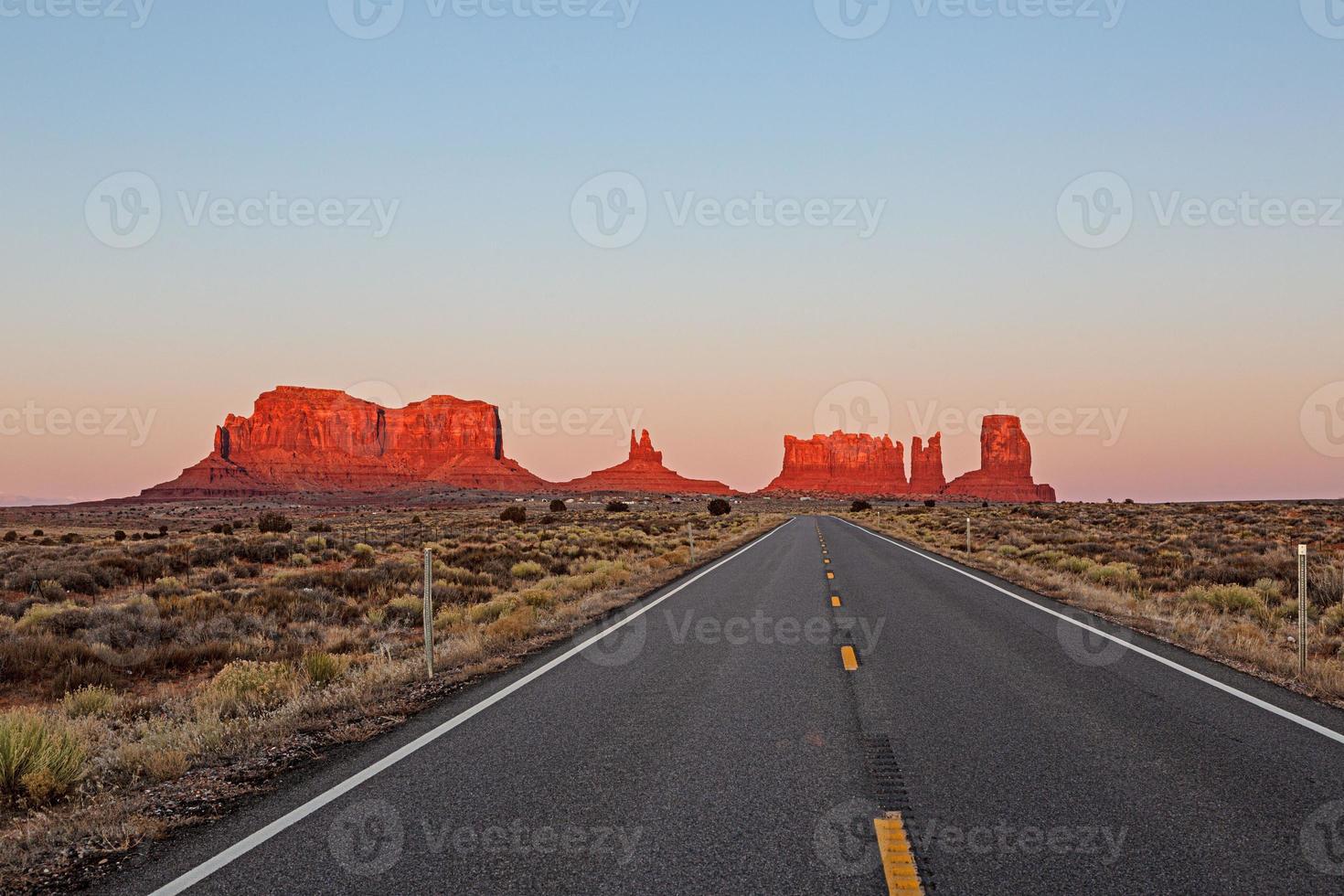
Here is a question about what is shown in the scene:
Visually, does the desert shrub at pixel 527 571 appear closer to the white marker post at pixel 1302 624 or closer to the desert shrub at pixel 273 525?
the white marker post at pixel 1302 624

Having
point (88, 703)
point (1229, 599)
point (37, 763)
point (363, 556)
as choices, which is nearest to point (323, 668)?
point (88, 703)

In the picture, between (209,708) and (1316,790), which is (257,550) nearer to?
(209,708)

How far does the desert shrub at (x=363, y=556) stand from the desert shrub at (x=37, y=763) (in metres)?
20.4

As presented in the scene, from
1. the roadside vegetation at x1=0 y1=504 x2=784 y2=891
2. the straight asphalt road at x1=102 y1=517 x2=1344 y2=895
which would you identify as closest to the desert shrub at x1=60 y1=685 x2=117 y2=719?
the roadside vegetation at x1=0 y1=504 x2=784 y2=891

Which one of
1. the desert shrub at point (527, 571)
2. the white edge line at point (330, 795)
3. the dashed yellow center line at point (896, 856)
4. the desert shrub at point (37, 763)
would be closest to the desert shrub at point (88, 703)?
the desert shrub at point (37, 763)

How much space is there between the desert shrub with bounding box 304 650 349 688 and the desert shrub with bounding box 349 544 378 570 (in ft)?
Answer: 56.4

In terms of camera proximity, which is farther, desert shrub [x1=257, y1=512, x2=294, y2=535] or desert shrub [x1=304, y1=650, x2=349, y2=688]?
desert shrub [x1=257, y1=512, x2=294, y2=535]

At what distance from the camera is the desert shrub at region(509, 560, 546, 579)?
23172mm

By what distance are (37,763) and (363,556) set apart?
2498 centimetres

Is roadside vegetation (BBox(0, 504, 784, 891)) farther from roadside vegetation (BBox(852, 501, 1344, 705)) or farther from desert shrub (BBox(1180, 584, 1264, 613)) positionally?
desert shrub (BBox(1180, 584, 1264, 613))

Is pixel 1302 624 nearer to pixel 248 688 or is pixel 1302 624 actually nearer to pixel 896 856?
pixel 896 856

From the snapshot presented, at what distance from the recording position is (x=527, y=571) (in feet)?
76.7

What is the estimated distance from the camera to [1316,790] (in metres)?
→ 5.22

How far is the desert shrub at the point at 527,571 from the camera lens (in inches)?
912
